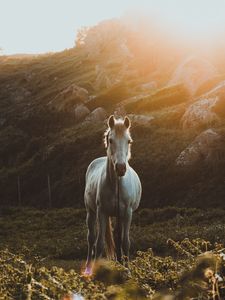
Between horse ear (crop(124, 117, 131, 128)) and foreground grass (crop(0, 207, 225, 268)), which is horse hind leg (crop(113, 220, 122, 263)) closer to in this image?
horse ear (crop(124, 117, 131, 128))


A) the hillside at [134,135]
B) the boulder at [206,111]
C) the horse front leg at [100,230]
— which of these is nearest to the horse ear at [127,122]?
the horse front leg at [100,230]

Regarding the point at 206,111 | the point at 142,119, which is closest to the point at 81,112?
the point at 142,119

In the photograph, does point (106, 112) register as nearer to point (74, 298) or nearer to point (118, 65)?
point (118, 65)

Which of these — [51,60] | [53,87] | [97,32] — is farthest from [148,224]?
[97,32]

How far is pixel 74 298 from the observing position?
13.5ft

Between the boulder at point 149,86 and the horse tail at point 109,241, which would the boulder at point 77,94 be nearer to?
the boulder at point 149,86

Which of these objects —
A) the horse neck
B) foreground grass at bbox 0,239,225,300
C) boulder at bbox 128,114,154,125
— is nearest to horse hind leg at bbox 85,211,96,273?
the horse neck

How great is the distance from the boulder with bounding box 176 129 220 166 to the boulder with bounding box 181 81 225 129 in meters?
5.30

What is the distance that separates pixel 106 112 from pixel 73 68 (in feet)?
192

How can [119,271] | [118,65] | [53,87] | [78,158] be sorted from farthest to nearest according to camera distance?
[118,65]
[53,87]
[78,158]
[119,271]

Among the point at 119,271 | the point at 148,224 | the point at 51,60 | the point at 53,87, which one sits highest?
the point at 51,60

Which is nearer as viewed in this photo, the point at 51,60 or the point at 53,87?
the point at 53,87

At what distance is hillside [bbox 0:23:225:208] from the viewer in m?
33.8

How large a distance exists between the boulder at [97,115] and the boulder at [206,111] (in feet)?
56.7
